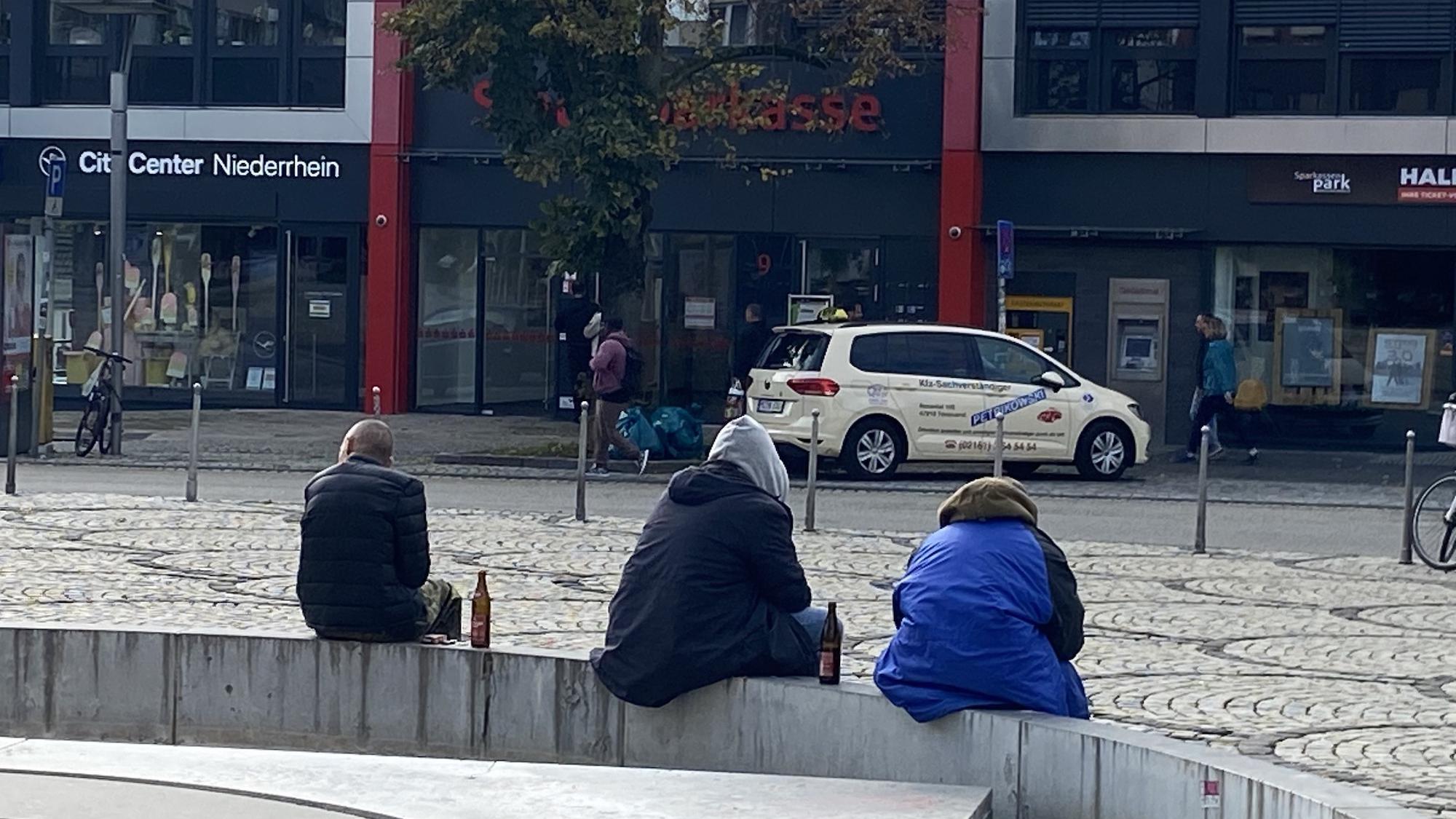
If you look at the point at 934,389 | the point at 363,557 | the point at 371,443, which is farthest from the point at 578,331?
the point at 363,557

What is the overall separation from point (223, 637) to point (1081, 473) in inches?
614

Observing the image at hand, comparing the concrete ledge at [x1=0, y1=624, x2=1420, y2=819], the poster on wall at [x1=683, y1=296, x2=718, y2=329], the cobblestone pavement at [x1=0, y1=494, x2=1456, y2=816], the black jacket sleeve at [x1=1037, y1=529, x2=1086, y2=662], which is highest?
the poster on wall at [x1=683, y1=296, x2=718, y2=329]

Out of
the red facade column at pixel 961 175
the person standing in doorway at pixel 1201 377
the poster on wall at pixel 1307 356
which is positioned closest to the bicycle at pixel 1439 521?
the person standing in doorway at pixel 1201 377

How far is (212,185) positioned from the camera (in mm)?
30984

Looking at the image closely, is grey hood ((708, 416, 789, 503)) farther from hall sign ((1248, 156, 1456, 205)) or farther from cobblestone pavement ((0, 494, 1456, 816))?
hall sign ((1248, 156, 1456, 205))

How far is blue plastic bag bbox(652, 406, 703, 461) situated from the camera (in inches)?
933

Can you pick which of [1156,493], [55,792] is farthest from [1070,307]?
[55,792]

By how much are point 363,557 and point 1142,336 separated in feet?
69.4

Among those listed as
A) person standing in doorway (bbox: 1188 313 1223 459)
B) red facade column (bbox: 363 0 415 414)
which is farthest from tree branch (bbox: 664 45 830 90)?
red facade column (bbox: 363 0 415 414)

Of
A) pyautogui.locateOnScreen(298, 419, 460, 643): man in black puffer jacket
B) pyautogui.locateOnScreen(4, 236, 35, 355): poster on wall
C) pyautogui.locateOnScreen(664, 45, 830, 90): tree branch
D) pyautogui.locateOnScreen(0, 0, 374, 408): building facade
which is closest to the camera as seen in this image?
pyautogui.locateOnScreen(298, 419, 460, 643): man in black puffer jacket

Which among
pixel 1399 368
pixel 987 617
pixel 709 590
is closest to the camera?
pixel 987 617

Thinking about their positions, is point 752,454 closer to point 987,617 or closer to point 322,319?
point 987,617

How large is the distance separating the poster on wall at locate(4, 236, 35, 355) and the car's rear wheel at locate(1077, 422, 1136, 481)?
36.2 feet

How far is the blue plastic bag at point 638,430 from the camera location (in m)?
23.2
